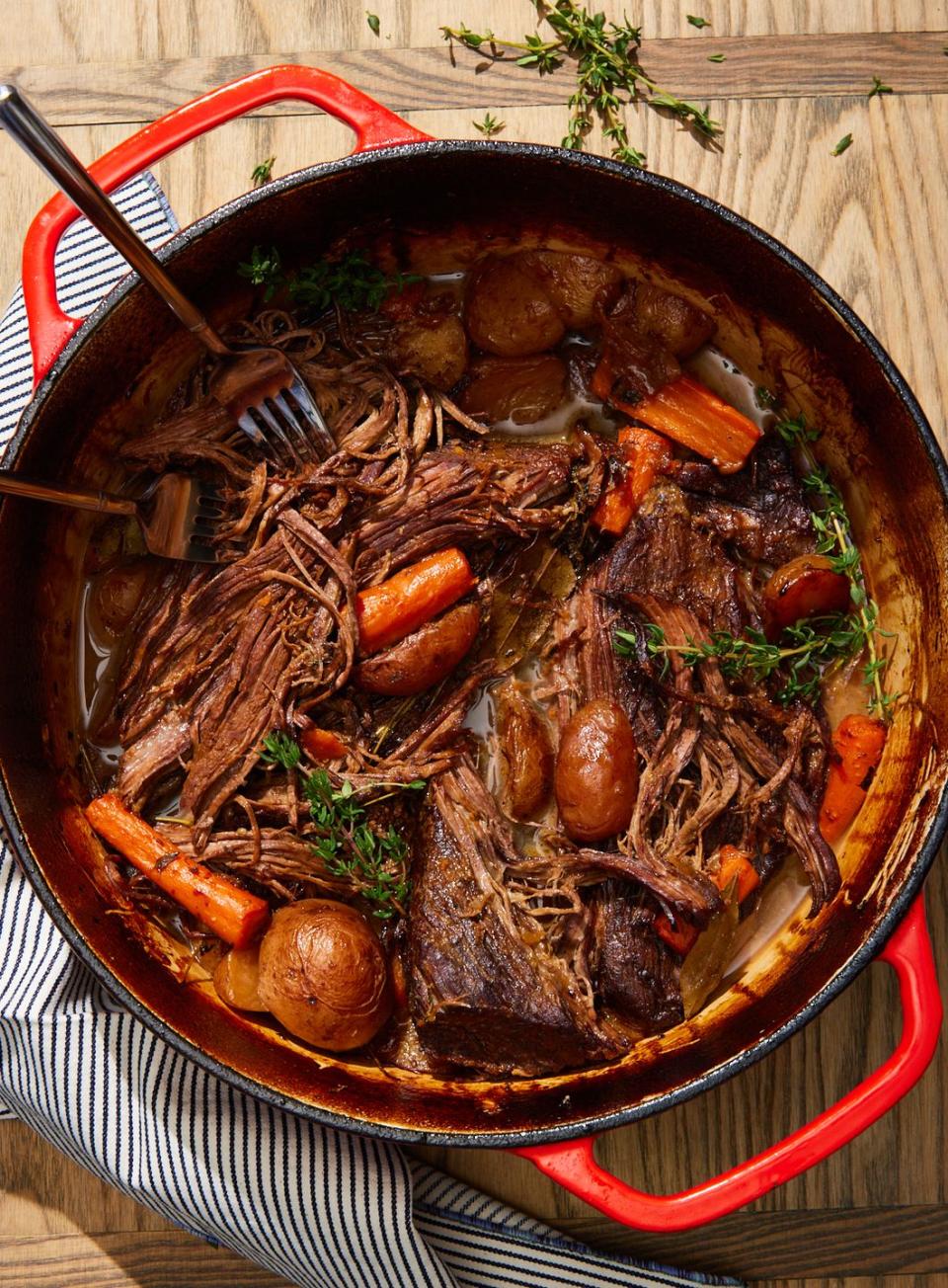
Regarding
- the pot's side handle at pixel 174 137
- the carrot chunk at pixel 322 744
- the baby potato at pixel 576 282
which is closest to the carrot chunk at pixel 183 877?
the carrot chunk at pixel 322 744

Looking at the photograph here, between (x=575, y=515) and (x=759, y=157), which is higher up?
(x=759, y=157)

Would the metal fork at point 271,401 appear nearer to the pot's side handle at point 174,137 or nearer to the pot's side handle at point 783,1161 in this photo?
the pot's side handle at point 174,137

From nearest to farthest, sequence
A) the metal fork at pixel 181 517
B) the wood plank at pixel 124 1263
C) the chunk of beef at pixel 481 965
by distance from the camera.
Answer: the chunk of beef at pixel 481 965
the metal fork at pixel 181 517
the wood plank at pixel 124 1263

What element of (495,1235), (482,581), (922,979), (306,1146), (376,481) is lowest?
(495,1235)

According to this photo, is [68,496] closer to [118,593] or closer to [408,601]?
[118,593]

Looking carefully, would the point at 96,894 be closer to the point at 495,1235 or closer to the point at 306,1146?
the point at 306,1146

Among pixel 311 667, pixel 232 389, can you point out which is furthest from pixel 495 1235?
pixel 232 389

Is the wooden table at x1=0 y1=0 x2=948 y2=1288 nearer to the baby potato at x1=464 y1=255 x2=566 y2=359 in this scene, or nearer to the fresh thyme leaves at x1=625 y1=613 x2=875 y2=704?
the baby potato at x1=464 y1=255 x2=566 y2=359
